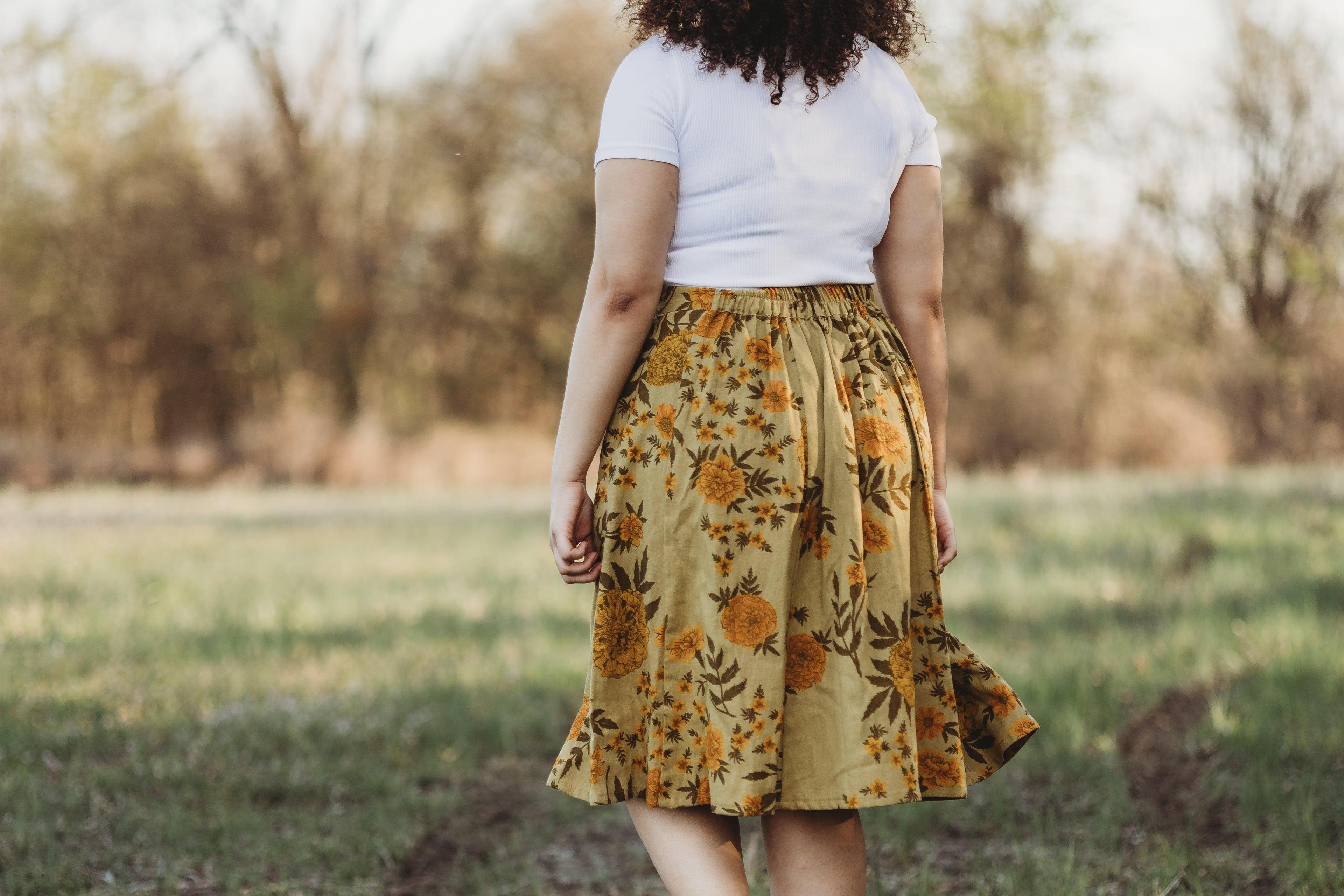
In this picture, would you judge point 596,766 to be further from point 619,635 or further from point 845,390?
point 845,390

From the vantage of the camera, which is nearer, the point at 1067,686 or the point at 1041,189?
the point at 1067,686

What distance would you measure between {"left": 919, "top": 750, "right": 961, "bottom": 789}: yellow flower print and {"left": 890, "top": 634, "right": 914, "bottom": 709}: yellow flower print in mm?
144

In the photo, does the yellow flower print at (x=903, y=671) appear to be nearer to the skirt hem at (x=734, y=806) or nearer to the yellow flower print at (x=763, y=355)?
the skirt hem at (x=734, y=806)

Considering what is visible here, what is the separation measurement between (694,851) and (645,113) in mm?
1157

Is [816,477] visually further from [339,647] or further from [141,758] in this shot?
[339,647]

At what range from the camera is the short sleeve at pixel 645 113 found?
1.77 metres

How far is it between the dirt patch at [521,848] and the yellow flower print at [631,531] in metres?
1.55

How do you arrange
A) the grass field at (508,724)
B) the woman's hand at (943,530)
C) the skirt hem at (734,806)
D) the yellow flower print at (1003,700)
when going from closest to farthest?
the skirt hem at (734,806), the yellow flower print at (1003,700), the woman's hand at (943,530), the grass field at (508,724)

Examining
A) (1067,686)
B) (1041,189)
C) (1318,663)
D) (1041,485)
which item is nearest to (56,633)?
(1067,686)

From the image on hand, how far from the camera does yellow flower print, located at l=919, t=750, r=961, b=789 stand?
1920mm

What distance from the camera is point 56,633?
5.27m

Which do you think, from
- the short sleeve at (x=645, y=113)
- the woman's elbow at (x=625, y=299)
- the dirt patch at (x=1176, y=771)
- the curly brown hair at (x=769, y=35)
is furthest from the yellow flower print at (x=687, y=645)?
the dirt patch at (x=1176, y=771)

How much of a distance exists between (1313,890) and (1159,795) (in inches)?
32.0

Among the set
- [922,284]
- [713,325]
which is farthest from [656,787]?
[922,284]
